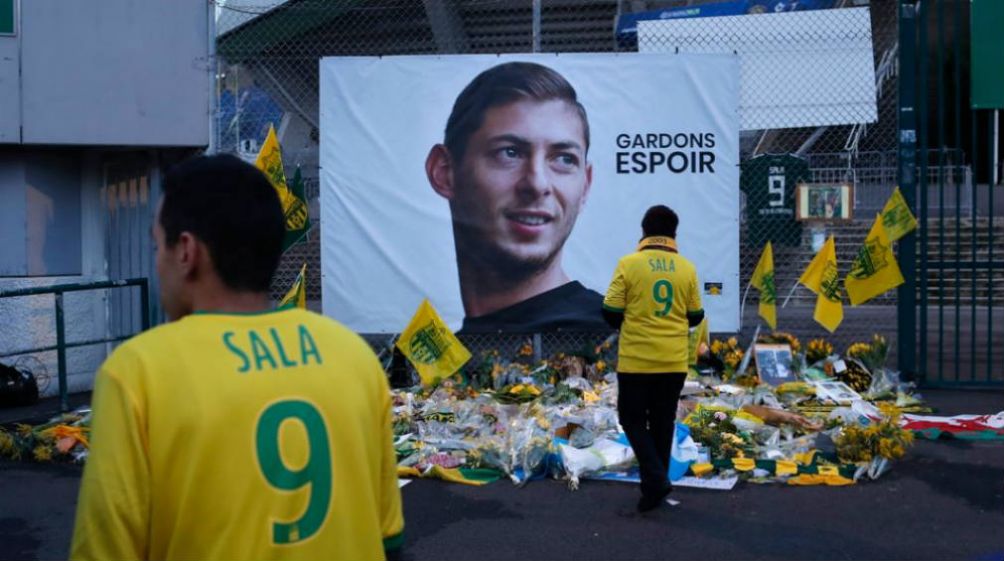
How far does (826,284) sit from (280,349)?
8.36m

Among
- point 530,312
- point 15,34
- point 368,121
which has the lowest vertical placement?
point 530,312

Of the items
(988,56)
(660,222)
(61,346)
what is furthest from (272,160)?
(988,56)

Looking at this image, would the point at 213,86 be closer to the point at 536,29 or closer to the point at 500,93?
the point at 500,93

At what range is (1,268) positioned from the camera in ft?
33.1

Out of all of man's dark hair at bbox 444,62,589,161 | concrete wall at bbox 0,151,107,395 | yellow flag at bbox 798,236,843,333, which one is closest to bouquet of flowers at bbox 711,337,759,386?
yellow flag at bbox 798,236,843,333

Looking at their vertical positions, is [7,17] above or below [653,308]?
above

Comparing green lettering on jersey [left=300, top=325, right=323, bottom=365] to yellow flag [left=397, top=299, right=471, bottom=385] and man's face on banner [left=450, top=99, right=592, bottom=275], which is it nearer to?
A: yellow flag [left=397, top=299, right=471, bottom=385]

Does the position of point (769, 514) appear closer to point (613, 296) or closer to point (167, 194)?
point (613, 296)

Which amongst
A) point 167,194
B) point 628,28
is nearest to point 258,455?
point 167,194

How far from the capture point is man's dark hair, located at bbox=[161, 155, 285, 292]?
2373 mm

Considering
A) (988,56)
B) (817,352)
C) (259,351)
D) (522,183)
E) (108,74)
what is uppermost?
(988,56)

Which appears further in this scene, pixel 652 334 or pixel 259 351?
pixel 652 334

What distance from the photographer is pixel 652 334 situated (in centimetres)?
661

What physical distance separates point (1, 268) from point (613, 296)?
615 centimetres
